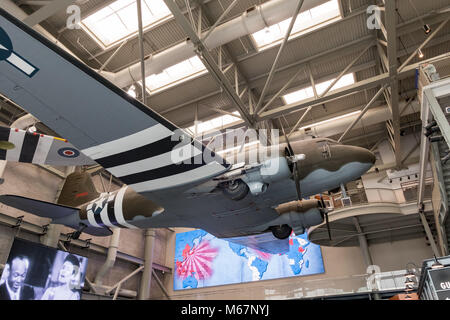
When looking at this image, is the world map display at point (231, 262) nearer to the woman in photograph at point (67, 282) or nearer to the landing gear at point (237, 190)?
the woman in photograph at point (67, 282)

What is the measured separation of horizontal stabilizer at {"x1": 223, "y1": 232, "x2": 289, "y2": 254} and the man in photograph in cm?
824

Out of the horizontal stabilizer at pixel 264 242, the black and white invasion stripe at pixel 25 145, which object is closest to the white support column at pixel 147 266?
the horizontal stabilizer at pixel 264 242

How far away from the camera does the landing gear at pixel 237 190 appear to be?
6059 millimetres

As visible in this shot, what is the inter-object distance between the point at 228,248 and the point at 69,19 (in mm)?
14979

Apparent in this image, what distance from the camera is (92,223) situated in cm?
860

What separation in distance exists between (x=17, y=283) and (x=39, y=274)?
835mm

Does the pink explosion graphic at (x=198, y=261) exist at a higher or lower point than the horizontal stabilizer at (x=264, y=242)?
higher

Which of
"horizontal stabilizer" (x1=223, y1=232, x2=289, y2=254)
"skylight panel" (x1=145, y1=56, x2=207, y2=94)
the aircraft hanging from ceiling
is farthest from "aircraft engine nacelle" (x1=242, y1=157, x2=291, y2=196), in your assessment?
"skylight panel" (x1=145, y1=56, x2=207, y2=94)

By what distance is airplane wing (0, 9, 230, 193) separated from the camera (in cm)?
437

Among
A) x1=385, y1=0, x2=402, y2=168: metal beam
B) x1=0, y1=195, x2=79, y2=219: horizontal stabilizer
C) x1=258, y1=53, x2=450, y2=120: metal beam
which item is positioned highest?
x1=258, y1=53, x2=450, y2=120: metal beam

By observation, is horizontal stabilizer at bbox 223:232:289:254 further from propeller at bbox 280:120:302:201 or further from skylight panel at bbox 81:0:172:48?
skylight panel at bbox 81:0:172:48

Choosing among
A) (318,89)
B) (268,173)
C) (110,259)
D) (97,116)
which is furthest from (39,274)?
(318,89)

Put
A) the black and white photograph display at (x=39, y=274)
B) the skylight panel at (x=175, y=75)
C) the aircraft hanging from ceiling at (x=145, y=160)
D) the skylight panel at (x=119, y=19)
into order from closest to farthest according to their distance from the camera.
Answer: the aircraft hanging from ceiling at (x=145, y=160), the skylight panel at (x=119, y=19), the black and white photograph display at (x=39, y=274), the skylight panel at (x=175, y=75)
